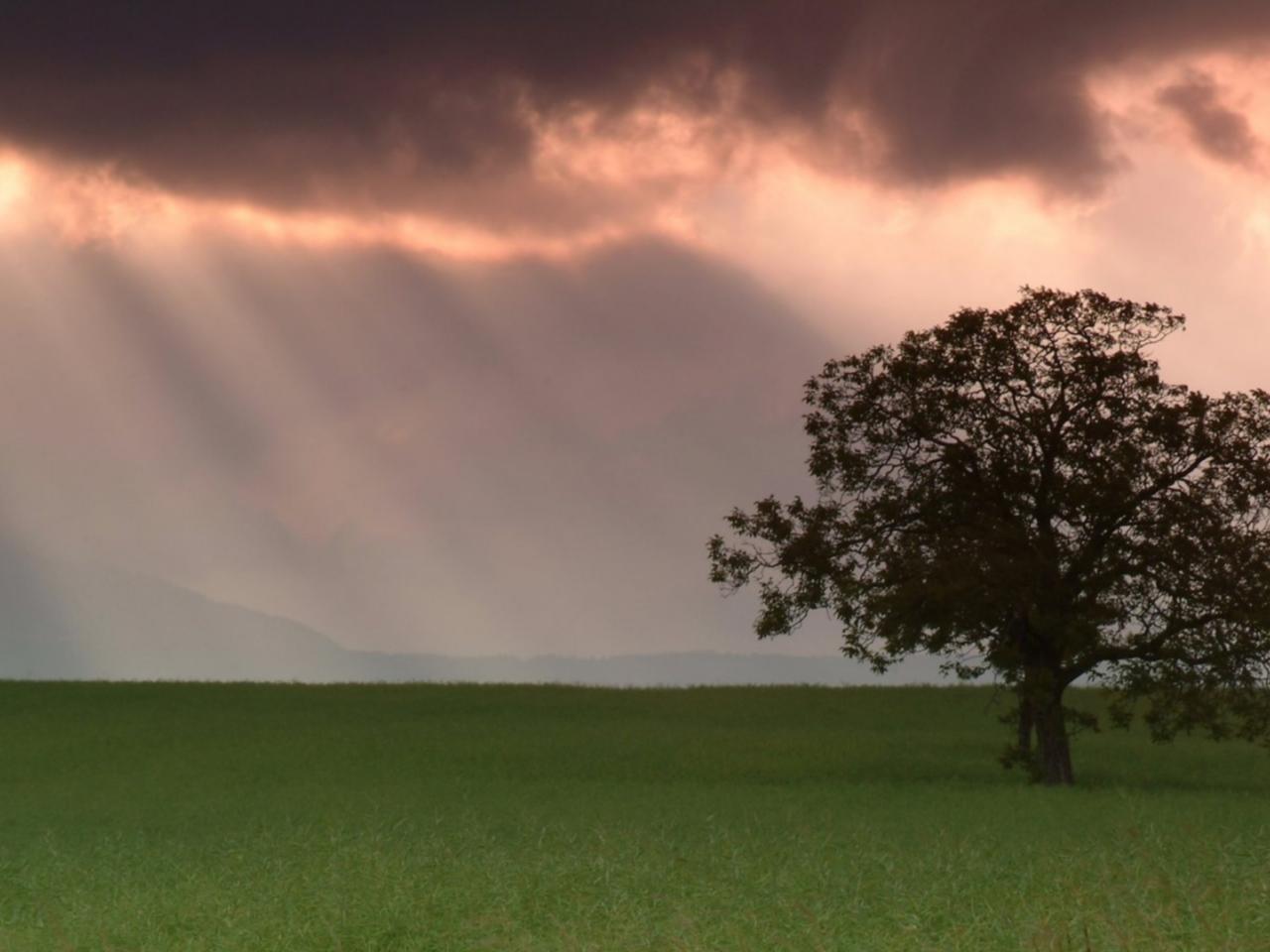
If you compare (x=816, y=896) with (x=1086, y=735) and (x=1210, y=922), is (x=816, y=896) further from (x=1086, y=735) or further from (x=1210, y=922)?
(x=1086, y=735)

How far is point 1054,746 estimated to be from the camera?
38.0 meters

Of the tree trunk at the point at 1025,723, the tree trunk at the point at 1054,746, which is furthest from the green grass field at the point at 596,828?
the tree trunk at the point at 1054,746

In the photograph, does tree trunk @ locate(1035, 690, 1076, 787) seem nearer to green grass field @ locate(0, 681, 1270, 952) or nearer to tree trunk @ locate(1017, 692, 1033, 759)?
tree trunk @ locate(1017, 692, 1033, 759)

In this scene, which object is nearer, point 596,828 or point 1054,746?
point 596,828

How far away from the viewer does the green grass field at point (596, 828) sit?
15.1 m

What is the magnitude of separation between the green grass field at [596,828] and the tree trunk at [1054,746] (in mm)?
1296

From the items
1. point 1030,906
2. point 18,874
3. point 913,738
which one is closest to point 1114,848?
point 1030,906

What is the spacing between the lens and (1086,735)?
5447 centimetres

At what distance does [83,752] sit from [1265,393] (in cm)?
3456

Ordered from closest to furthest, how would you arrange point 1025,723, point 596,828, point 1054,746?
point 596,828 → point 1054,746 → point 1025,723

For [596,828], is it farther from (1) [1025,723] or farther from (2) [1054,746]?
(1) [1025,723]

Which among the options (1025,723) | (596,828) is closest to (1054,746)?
(1025,723)

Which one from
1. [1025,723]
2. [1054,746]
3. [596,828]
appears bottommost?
[596,828]

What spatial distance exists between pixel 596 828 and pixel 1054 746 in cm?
1644
